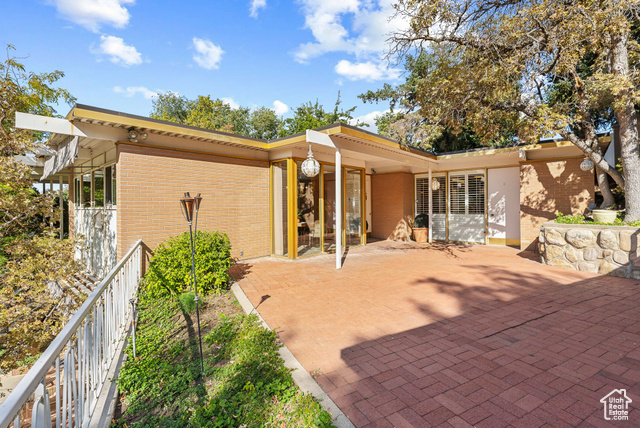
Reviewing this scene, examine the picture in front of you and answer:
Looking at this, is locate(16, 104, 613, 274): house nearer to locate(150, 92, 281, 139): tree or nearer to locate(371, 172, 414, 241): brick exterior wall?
locate(371, 172, 414, 241): brick exterior wall

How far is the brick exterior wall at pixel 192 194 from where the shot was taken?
19.3ft

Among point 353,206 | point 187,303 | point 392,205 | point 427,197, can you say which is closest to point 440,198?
point 427,197

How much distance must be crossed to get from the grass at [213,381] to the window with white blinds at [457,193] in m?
9.55

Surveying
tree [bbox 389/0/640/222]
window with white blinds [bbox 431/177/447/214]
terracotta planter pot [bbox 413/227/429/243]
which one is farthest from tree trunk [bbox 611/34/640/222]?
terracotta planter pot [bbox 413/227/429/243]

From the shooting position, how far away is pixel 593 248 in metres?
6.31

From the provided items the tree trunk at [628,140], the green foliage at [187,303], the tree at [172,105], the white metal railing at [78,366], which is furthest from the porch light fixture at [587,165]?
the tree at [172,105]

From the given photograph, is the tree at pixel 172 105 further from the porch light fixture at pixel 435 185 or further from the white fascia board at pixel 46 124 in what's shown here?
the white fascia board at pixel 46 124

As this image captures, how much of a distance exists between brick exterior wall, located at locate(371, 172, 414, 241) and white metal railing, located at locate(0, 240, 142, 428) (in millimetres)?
9600

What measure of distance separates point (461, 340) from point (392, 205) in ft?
29.7

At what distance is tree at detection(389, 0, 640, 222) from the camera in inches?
237

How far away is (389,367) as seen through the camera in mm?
2871

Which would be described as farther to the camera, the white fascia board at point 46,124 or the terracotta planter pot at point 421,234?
the terracotta planter pot at point 421,234

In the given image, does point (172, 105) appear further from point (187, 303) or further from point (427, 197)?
point (187, 303)

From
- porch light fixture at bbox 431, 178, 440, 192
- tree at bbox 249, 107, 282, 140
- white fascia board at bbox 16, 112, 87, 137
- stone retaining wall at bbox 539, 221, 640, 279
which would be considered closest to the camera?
white fascia board at bbox 16, 112, 87, 137
